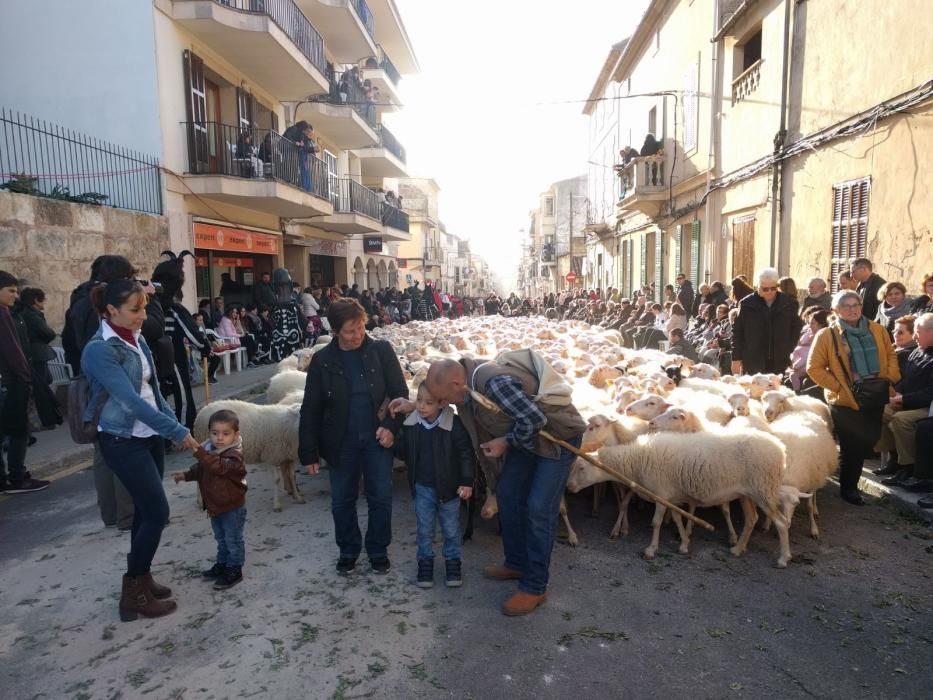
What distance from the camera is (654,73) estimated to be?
67.5ft

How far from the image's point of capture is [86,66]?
12688mm

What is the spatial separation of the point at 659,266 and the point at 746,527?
1643 centimetres

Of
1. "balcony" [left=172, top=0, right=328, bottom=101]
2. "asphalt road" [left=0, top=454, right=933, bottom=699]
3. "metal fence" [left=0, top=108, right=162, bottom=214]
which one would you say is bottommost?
"asphalt road" [left=0, top=454, right=933, bottom=699]

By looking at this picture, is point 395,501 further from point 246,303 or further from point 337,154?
point 337,154

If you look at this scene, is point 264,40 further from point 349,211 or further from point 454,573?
point 454,573

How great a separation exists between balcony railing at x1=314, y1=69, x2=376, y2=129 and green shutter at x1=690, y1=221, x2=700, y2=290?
1042 centimetres

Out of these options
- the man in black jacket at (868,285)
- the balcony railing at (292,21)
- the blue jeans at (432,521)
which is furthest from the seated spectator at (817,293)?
the balcony railing at (292,21)

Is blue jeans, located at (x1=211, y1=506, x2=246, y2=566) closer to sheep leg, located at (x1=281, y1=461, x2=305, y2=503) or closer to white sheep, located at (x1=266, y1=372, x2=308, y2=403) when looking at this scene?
sheep leg, located at (x1=281, y1=461, x2=305, y2=503)

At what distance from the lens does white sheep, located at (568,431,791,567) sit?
4.46m

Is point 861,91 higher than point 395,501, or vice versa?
point 861,91

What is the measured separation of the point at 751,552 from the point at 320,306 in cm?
1558

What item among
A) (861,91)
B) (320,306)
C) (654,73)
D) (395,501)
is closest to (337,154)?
(320,306)

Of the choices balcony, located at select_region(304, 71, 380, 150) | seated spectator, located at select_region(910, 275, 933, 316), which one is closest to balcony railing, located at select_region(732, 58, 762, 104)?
seated spectator, located at select_region(910, 275, 933, 316)

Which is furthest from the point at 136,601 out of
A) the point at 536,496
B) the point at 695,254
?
the point at 695,254
